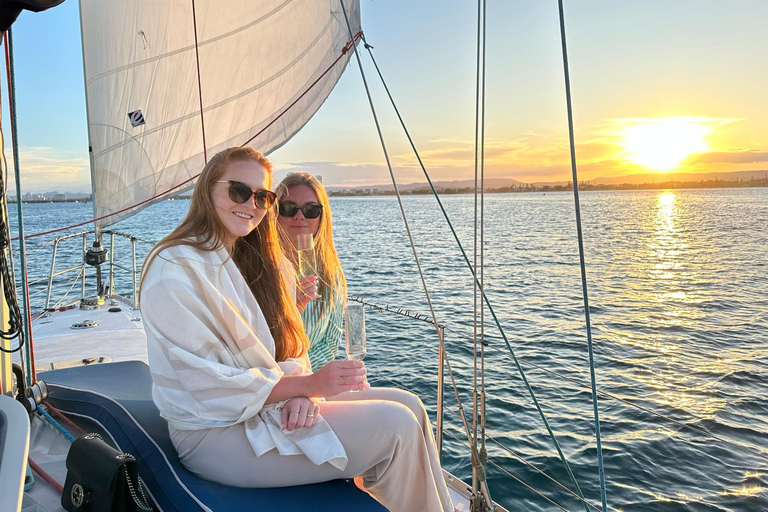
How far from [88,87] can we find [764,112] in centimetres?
2961

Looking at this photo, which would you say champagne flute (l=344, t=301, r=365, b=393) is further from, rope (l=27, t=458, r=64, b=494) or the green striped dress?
rope (l=27, t=458, r=64, b=494)

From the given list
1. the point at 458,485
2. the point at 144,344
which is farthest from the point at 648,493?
the point at 144,344

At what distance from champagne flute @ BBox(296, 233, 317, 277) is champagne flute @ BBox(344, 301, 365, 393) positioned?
26.3 inches

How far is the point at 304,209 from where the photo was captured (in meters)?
2.57

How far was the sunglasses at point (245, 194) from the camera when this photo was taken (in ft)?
5.91

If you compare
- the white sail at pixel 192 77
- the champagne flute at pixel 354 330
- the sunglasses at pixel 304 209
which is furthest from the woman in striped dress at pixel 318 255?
the white sail at pixel 192 77

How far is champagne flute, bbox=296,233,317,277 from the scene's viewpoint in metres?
2.36

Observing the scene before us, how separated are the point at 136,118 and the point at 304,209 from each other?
180 cm

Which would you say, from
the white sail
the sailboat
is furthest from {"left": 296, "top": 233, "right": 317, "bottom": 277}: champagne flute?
the white sail

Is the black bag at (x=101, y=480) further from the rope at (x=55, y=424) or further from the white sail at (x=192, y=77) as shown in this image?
the white sail at (x=192, y=77)

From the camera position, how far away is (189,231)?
1.77 meters

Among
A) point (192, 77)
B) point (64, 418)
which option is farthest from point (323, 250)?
point (192, 77)

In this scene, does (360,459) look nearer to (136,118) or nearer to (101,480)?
(101,480)

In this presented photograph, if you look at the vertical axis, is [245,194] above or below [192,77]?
below
